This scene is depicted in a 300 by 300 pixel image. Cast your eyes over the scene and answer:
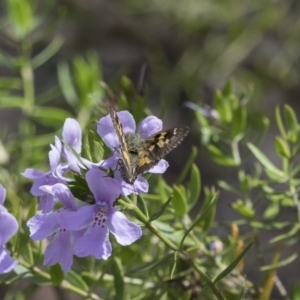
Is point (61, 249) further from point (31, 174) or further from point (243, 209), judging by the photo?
point (243, 209)

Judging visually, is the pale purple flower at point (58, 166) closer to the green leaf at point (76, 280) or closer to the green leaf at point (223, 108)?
the green leaf at point (76, 280)

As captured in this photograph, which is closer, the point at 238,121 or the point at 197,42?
the point at 238,121

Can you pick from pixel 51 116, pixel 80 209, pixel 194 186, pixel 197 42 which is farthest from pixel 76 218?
pixel 197 42

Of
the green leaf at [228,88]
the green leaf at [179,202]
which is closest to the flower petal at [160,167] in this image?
the green leaf at [179,202]

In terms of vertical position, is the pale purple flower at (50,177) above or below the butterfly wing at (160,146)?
below

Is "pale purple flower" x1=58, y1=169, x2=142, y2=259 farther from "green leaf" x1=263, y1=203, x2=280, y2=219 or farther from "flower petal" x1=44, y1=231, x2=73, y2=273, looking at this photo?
"green leaf" x1=263, y1=203, x2=280, y2=219

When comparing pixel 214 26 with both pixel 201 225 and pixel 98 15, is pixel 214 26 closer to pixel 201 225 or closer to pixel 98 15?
pixel 98 15

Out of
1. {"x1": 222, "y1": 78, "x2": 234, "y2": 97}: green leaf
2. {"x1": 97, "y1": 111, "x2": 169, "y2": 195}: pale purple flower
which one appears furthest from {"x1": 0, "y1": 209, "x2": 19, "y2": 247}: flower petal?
{"x1": 222, "y1": 78, "x2": 234, "y2": 97}: green leaf
